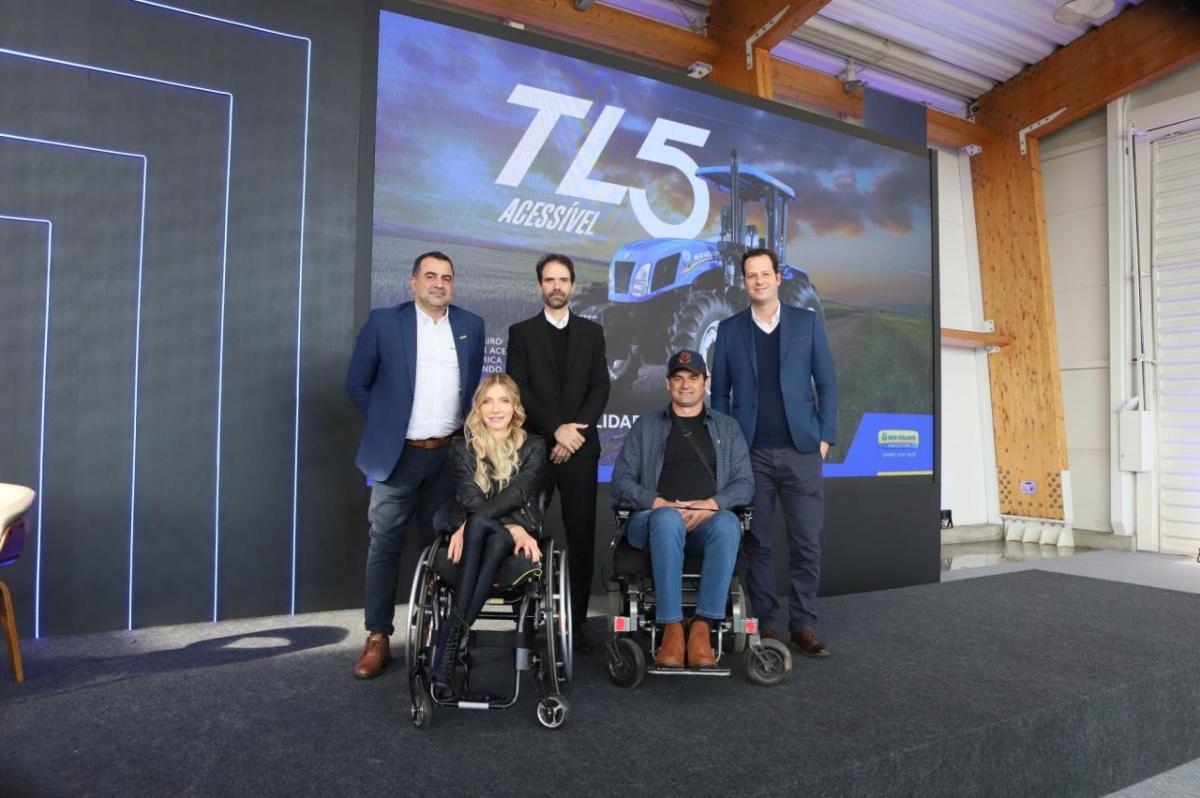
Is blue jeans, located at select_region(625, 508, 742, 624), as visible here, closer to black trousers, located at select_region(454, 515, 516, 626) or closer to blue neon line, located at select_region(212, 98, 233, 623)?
black trousers, located at select_region(454, 515, 516, 626)

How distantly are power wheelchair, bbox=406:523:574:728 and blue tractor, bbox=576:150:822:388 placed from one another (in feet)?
6.61

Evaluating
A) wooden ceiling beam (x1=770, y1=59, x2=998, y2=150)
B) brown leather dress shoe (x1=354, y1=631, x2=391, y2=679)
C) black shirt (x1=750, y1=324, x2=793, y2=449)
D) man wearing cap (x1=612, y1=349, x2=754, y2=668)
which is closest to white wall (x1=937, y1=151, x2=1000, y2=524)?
wooden ceiling beam (x1=770, y1=59, x2=998, y2=150)

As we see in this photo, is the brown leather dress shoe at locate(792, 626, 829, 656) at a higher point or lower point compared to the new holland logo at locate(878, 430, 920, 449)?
lower

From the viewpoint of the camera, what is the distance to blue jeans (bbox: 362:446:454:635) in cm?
257

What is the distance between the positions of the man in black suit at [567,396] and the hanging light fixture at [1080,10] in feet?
17.7

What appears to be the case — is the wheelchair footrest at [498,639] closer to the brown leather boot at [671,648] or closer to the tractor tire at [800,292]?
the brown leather boot at [671,648]

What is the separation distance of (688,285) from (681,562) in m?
2.32

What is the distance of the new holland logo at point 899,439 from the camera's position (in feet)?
16.0

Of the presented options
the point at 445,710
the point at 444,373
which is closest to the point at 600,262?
the point at 444,373

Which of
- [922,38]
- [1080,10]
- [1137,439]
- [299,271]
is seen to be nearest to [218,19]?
[299,271]

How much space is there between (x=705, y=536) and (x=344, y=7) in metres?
2.92

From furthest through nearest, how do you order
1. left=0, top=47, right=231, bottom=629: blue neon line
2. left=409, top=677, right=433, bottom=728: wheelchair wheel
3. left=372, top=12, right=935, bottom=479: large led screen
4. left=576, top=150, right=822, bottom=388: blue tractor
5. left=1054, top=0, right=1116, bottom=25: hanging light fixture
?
left=1054, top=0, right=1116, bottom=25: hanging light fixture, left=576, top=150, right=822, bottom=388: blue tractor, left=372, top=12, right=935, bottom=479: large led screen, left=0, top=47, right=231, bottom=629: blue neon line, left=409, top=677, right=433, bottom=728: wheelchair wheel

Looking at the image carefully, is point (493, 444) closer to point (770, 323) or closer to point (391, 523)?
point (391, 523)

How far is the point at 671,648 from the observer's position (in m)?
2.29
